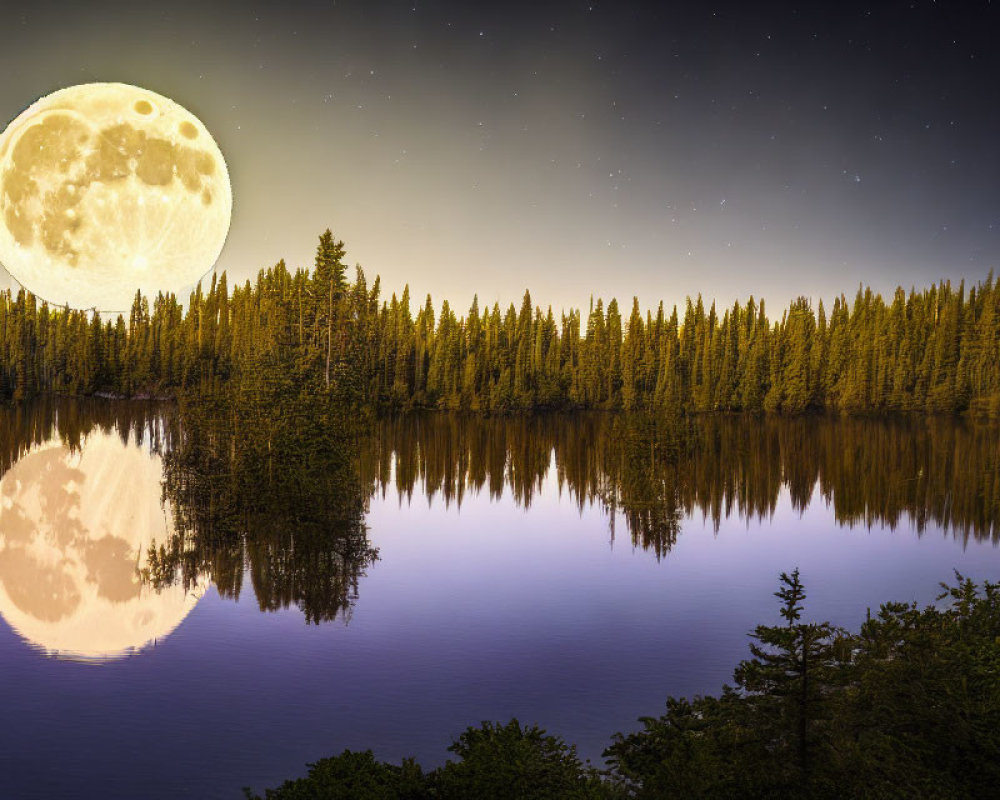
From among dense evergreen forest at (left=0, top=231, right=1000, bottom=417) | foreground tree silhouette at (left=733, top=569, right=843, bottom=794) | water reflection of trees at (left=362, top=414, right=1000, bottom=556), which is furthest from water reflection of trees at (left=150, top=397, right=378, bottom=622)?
dense evergreen forest at (left=0, top=231, right=1000, bottom=417)

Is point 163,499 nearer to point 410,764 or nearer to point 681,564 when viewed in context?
point 681,564

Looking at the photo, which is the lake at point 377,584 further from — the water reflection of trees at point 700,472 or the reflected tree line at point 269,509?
the water reflection of trees at point 700,472

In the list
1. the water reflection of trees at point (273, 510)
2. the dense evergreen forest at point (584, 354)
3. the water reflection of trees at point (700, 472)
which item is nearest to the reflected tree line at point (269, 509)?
the water reflection of trees at point (273, 510)

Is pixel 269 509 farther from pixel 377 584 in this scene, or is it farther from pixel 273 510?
pixel 377 584

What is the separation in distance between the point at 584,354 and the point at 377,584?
119779mm

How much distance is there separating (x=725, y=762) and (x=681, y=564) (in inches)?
716

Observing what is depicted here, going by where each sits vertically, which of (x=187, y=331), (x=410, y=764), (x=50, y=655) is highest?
(x=187, y=331)

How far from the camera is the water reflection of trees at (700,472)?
127ft

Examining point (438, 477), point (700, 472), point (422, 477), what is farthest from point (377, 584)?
point (700, 472)

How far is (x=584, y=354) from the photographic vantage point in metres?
142

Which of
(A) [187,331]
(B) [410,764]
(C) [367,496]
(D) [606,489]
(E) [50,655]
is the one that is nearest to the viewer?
(B) [410,764]

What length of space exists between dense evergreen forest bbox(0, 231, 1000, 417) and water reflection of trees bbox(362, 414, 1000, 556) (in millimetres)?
49499

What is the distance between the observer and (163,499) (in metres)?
35.0

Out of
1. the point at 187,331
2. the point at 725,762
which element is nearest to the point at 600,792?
the point at 725,762
